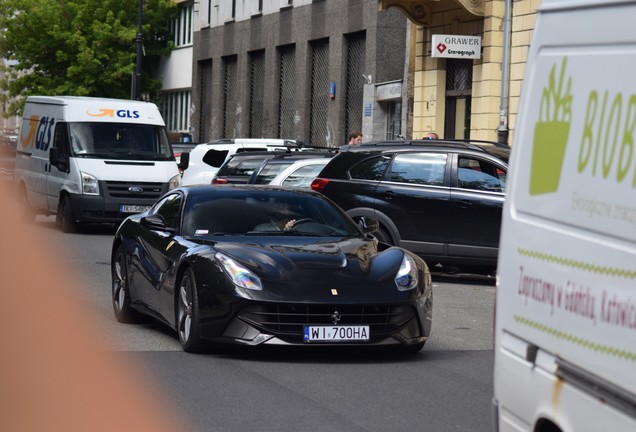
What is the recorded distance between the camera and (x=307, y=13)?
48938mm

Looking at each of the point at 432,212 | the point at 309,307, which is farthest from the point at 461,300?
the point at 309,307

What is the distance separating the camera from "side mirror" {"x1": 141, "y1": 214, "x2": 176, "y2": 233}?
12055 millimetres

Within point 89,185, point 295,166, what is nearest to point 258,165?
point 295,166

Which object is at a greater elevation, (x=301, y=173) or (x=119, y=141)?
(x=119, y=141)

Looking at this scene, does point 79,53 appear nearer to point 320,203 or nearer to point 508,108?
point 508,108

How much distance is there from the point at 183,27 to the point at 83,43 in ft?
15.4

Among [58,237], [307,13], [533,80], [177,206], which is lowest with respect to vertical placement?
[58,237]

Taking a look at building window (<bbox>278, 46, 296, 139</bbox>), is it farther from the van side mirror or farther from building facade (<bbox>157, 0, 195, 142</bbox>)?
the van side mirror

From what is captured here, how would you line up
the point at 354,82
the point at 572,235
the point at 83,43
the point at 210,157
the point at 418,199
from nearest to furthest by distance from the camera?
1. the point at 572,235
2. the point at 418,199
3. the point at 210,157
4. the point at 354,82
5. the point at 83,43

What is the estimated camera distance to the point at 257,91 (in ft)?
179

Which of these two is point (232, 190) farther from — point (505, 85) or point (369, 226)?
point (505, 85)

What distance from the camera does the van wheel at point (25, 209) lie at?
29297mm

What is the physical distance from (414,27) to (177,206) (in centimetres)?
2516

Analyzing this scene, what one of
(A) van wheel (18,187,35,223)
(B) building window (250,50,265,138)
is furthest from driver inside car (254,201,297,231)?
(B) building window (250,50,265,138)
